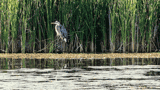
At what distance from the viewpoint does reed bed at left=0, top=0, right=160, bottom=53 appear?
13.1 m

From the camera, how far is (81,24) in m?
13.2

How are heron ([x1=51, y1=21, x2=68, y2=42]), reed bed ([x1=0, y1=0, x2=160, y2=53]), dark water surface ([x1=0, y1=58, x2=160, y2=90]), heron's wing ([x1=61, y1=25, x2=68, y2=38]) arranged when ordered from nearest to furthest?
dark water surface ([x1=0, y1=58, x2=160, y2=90]) → heron ([x1=51, y1=21, x2=68, y2=42]) → heron's wing ([x1=61, y1=25, x2=68, y2=38]) → reed bed ([x1=0, y1=0, x2=160, y2=53])

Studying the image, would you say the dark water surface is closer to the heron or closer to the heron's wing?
the heron

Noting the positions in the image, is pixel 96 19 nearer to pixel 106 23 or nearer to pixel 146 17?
pixel 106 23

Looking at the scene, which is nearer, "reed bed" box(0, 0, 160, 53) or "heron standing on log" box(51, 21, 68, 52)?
"heron standing on log" box(51, 21, 68, 52)

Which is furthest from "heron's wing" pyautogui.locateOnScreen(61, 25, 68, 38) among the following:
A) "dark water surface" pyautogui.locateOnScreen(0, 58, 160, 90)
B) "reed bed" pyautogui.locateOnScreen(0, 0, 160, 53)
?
"dark water surface" pyautogui.locateOnScreen(0, 58, 160, 90)

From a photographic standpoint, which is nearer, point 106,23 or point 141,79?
point 141,79

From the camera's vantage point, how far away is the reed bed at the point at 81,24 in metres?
13.1

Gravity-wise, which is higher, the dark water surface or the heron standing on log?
the heron standing on log

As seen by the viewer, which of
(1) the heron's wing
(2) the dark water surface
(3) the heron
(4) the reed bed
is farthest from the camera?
(4) the reed bed

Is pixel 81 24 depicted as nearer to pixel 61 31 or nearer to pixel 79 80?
pixel 61 31

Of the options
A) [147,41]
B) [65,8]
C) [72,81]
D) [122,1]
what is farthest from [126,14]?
[72,81]

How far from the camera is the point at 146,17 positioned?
13.4 meters

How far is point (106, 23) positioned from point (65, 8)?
1727 millimetres
